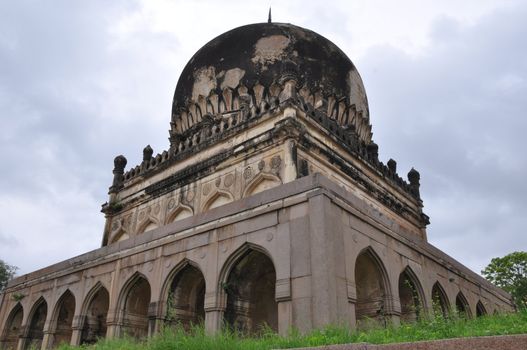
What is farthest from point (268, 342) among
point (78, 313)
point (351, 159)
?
point (351, 159)

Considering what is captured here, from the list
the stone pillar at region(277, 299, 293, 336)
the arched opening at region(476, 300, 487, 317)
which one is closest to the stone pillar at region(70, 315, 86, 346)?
the stone pillar at region(277, 299, 293, 336)

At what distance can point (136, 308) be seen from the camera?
9.58 m

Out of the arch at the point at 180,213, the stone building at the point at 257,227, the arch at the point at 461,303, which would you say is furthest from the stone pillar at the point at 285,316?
the arch at the point at 180,213

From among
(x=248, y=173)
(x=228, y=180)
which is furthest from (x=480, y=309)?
(x=228, y=180)

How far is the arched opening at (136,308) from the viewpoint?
30.6 feet

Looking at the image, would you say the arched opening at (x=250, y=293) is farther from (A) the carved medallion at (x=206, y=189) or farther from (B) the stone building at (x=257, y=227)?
(A) the carved medallion at (x=206, y=189)

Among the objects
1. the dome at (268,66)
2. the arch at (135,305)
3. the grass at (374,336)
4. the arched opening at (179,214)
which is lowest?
the grass at (374,336)

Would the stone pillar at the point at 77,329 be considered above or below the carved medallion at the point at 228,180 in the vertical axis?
below

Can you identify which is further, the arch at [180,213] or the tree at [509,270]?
the tree at [509,270]

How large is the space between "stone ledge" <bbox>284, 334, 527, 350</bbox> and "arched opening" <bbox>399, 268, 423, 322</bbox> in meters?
5.23

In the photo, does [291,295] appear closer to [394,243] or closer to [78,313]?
[394,243]

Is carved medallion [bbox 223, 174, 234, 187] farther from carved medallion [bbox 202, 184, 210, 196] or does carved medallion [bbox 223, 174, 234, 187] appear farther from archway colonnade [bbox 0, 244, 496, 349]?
archway colonnade [bbox 0, 244, 496, 349]

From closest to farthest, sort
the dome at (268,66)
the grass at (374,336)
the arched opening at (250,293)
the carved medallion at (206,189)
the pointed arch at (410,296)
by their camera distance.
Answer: the grass at (374,336), the arched opening at (250,293), the pointed arch at (410,296), the carved medallion at (206,189), the dome at (268,66)

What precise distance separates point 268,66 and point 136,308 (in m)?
8.47
